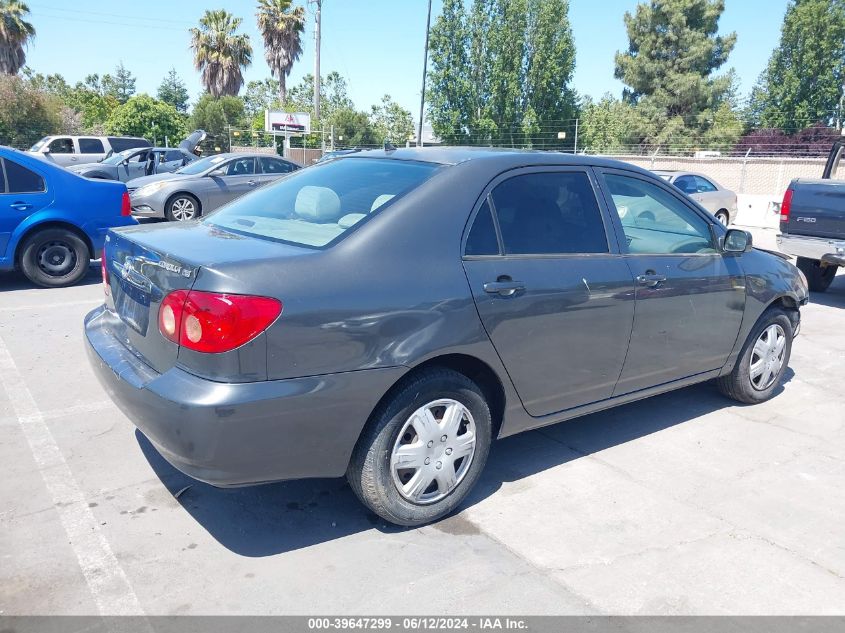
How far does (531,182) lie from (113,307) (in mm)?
2270

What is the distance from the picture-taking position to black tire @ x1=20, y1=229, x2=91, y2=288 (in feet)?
26.1

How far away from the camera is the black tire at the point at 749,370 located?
504 cm

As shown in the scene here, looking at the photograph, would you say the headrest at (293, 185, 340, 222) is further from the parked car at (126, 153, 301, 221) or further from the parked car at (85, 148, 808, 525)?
the parked car at (126, 153, 301, 221)

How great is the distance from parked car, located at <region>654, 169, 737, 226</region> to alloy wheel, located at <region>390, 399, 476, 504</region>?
1308 cm

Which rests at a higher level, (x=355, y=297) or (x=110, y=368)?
(x=355, y=297)

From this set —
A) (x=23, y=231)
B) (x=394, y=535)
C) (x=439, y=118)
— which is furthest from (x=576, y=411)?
(x=439, y=118)

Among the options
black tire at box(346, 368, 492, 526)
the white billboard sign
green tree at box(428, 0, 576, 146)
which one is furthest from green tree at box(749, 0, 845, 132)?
black tire at box(346, 368, 492, 526)

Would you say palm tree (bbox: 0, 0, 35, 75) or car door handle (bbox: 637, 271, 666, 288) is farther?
palm tree (bbox: 0, 0, 35, 75)

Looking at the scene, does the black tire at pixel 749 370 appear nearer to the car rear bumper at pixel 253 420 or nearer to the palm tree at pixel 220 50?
the car rear bumper at pixel 253 420

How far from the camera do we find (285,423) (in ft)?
9.25

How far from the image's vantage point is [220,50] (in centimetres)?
5062

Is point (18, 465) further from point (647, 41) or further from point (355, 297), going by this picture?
point (647, 41)

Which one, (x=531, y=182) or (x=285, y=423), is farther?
(x=531, y=182)

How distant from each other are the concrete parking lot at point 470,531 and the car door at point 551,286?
0.61 metres
